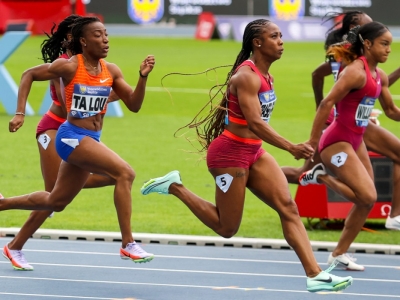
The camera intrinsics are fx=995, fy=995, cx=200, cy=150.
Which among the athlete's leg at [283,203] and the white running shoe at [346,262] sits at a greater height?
the athlete's leg at [283,203]

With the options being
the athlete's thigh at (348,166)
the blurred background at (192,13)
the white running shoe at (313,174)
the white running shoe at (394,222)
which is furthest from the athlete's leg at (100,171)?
the blurred background at (192,13)

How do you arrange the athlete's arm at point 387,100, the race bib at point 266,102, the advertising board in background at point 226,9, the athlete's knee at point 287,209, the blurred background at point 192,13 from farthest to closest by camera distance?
1. the advertising board in background at point 226,9
2. the blurred background at point 192,13
3. the athlete's arm at point 387,100
4. the race bib at point 266,102
5. the athlete's knee at point 287,209

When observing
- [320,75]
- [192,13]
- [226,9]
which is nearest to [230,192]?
[320,75]

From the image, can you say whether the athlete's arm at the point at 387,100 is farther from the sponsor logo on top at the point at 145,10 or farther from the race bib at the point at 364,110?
the sponsor logo on top at the point at 145,10

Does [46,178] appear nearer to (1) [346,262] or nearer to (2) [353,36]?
(1) [346,262]

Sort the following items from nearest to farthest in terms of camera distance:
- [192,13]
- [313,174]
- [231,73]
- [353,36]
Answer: [231,73]
[353,36]
[313,174]
[192,13]

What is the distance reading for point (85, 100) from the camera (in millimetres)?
7785

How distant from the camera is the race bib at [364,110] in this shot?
28.2ft

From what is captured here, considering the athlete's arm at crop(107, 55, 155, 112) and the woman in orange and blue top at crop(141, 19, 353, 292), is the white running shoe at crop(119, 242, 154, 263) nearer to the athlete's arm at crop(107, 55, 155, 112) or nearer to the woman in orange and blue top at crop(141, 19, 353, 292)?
the woman in orange and blue top at crop(141, 19, 353, 292)

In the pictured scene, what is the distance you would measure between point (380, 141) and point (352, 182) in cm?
114

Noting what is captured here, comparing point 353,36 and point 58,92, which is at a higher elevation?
point 353,36

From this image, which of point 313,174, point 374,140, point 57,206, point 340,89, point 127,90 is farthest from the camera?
point 374,140

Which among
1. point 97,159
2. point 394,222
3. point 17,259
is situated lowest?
point 394,222

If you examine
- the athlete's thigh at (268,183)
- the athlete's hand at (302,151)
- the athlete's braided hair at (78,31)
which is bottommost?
the athlete's thigh at (268,183)
